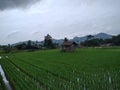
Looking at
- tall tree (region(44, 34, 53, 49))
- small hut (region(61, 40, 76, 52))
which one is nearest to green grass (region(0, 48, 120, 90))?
small hut (region(61, 40, 76, 52))

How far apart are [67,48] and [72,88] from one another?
210 ft

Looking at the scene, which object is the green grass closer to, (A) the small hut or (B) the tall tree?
(A) the small hut

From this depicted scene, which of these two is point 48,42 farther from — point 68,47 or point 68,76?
point 68,76

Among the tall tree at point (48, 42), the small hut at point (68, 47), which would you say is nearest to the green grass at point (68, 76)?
the small hut at point (68, 47)

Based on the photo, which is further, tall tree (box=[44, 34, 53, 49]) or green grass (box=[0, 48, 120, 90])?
tall tree (box=[44, 34, 53, 49])

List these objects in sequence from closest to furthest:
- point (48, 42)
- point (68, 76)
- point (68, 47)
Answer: point (68, 76) → point (68, 47) → point (48, 42)

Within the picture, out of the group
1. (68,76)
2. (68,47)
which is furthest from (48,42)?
(68,76)

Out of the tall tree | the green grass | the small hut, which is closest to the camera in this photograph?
the green grass

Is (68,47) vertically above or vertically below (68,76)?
above

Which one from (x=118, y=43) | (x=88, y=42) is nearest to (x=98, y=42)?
(x=88, y=42)

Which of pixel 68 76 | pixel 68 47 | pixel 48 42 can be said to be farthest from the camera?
pixel 48 42

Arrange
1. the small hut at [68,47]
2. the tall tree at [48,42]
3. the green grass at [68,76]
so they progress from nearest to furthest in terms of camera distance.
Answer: the green grass at [68,76] < the small hut at [68,47] < the tall tree at [48,42]

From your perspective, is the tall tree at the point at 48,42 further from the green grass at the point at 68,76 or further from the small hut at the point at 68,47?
the green grass at the point at 68,76

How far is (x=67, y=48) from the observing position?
7869cm
